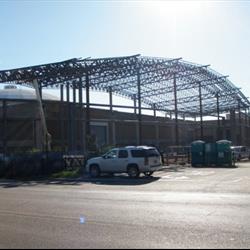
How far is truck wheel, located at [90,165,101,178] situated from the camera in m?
30.2

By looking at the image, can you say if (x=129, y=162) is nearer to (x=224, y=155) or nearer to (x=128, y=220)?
Answer: (x=224, y=155)

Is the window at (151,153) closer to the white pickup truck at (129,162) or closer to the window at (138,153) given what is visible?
the white pickup truck at (129,162)

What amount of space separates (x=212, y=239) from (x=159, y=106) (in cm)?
6757

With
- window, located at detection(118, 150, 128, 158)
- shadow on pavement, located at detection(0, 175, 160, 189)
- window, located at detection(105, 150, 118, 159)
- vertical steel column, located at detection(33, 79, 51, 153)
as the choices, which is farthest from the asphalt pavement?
vertical steel column, located at detection(33, 79, 51, 153)

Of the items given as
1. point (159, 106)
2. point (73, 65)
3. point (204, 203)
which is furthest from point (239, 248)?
point (159, 106)

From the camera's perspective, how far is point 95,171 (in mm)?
30375

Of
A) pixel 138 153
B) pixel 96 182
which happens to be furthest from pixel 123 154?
pixel 96 182

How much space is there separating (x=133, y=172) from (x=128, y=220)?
16848 millimetres

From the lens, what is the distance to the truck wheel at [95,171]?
30250 mm

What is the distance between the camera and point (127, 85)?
205 ft

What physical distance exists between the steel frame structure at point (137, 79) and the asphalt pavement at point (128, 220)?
25120 mm

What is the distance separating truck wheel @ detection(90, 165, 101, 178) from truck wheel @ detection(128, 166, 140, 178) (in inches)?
95.2

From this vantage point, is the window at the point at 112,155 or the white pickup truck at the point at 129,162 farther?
the window at the point at 112,155

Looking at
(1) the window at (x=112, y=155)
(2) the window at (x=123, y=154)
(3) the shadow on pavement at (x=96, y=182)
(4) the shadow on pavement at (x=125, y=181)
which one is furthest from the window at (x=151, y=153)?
(1) the window at (x=112, y=155)
